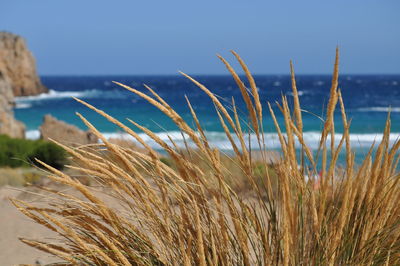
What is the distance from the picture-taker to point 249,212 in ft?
5.56

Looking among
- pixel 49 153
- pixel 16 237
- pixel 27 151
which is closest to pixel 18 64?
pixel 27 151

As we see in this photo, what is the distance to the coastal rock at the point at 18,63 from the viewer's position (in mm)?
51219

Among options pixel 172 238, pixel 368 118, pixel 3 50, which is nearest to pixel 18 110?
pixel 3 50

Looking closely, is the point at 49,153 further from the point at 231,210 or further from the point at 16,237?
the point at 231,210

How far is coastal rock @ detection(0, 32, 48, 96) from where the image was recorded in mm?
51219

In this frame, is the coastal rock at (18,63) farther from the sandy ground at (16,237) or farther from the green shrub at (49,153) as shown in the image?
the sandy ground at (16,237)

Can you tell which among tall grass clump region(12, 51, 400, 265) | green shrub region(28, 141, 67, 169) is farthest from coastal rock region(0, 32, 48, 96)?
tall grass clump region(12, 51, 400, 265)

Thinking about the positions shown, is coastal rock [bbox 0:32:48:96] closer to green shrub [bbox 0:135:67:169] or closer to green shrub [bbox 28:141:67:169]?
green shrub [bbox 0:135:67:169]

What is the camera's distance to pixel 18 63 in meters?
51.8

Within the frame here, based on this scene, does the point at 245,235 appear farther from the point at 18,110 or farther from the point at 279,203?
the point at 18,110

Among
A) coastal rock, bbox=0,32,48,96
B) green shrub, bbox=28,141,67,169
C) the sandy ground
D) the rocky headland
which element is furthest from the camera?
coastal rock, bbox=0,32,48,96

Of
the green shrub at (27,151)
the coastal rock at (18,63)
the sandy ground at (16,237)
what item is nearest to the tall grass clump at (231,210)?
the sandy ground at (16,237)

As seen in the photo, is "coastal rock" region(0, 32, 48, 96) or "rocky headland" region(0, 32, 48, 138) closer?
"rocky headland" region(0, 32, 48, 138)

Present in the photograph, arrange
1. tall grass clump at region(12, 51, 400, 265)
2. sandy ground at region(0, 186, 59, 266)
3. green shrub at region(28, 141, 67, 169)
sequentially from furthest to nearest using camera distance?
green shrub at region(28, 141, 67, 169) < sandy ground at region(0, 186, 59, 266) < tall grass clump at region(12, 51, 400, 265)
